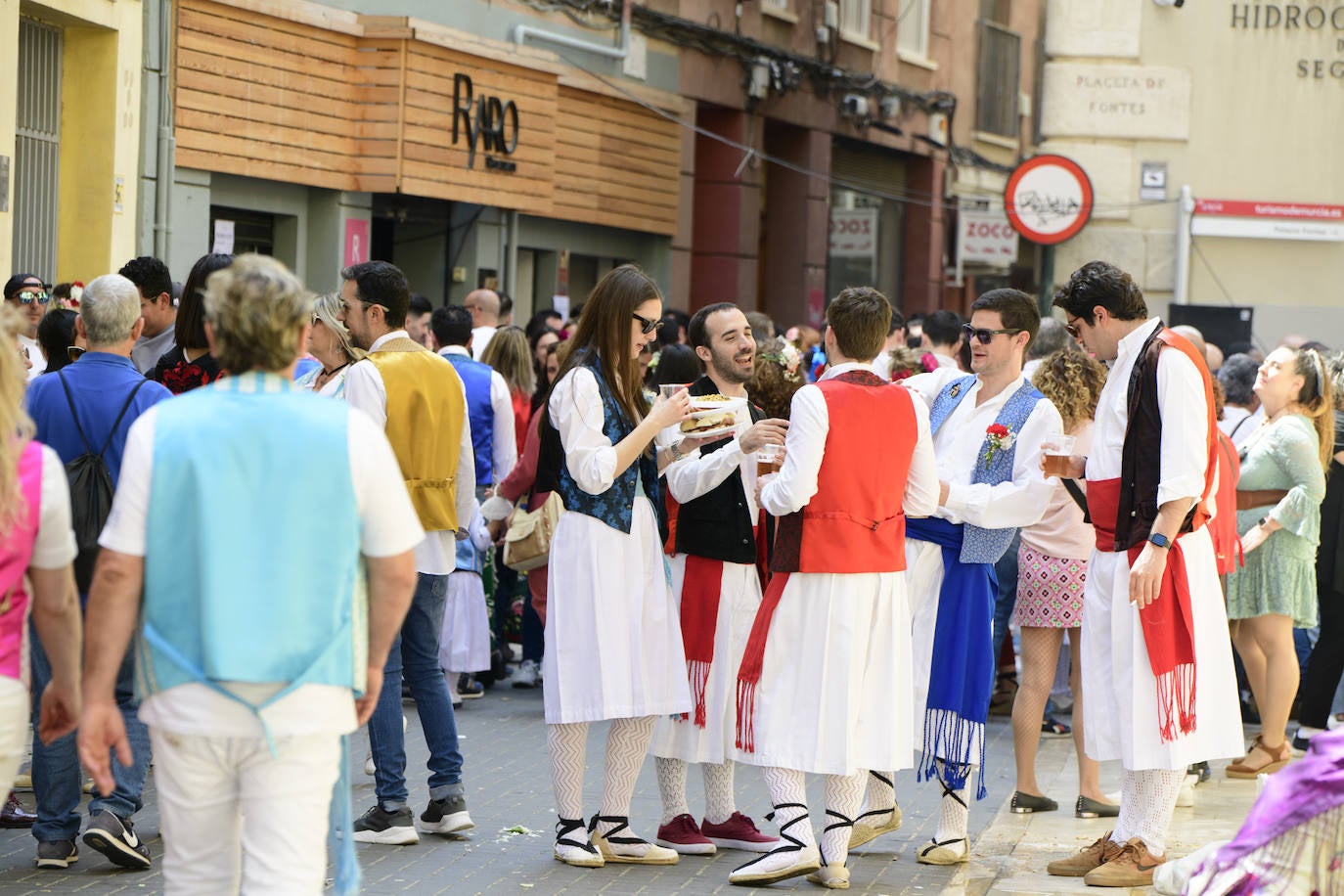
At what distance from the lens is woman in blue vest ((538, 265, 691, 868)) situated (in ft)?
20.9

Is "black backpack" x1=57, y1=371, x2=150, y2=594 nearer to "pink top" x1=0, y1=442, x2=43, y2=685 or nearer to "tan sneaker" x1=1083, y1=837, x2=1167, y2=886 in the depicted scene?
"pink top" x1=0, y1=442, x2=43, y2=685

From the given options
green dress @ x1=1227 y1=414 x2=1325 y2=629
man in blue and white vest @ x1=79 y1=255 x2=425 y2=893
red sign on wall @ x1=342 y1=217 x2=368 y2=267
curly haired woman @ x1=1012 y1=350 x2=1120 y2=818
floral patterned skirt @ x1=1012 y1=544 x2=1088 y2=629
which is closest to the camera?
man in blue and white vest @ x1=79 y1=255 x2=425 y2=893

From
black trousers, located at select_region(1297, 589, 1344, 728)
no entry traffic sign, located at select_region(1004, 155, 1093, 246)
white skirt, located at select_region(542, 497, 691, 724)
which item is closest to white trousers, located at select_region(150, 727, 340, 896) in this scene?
white skirt, located at select_region(542, 497, 691, 724)

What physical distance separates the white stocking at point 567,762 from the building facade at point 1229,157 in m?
21.8

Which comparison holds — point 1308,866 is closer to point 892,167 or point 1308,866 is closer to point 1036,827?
point 1036,827

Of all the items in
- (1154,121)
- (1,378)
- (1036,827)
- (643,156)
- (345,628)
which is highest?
(1154,121)

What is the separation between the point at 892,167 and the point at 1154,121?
409 cm

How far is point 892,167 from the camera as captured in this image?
26.6 meters

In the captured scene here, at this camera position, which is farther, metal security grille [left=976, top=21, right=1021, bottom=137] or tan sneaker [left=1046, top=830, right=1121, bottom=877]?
metal security grille [left=976, top=21, right=1021, bottom=137]

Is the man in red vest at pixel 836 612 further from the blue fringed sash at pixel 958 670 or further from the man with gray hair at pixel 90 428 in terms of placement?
the man with gray hair at pixel 90 428

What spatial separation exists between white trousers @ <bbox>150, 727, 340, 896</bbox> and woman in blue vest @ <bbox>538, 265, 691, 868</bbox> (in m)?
2.31

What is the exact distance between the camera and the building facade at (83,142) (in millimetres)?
11984

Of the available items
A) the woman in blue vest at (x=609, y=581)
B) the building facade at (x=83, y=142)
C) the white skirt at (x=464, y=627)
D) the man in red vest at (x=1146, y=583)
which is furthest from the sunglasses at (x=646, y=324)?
the building facade at (x=83, y=142)

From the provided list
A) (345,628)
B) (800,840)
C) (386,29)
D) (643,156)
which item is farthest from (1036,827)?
(643,156)
